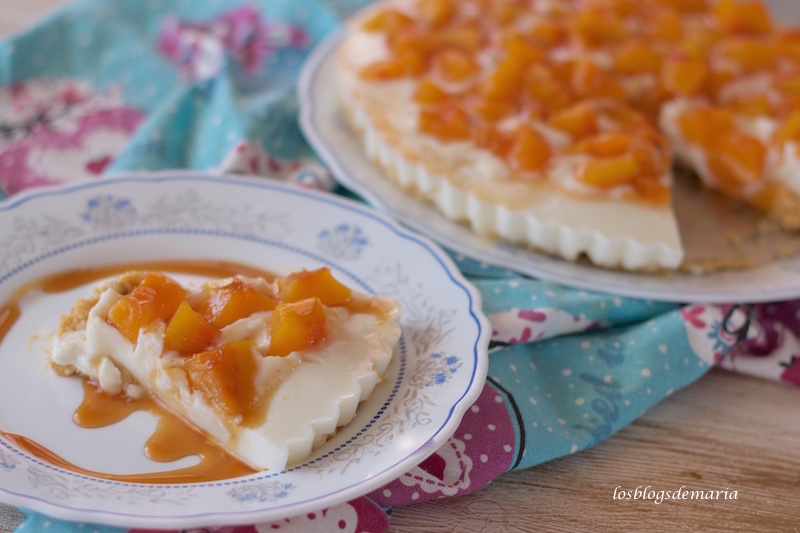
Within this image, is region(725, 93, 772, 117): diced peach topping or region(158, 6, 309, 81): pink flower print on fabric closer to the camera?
region(725, 93, 772, 117): diced peach topping

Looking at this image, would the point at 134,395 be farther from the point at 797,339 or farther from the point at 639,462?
the point at 797,339

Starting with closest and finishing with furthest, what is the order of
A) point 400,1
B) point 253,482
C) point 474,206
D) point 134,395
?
point 253,482 < point 134,395 < point 474,206 < point 400,1

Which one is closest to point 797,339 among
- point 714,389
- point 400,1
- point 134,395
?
point 714,389

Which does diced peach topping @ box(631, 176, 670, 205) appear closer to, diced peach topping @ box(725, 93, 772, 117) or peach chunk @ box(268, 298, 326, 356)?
diced peach topping @ box(725, 93, 772, 117)

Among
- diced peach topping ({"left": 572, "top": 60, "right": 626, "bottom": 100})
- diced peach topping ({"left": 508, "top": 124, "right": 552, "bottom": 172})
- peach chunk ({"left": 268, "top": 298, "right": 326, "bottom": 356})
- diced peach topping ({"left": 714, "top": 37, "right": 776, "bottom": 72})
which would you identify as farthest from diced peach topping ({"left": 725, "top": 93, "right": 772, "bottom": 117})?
peach chunk ({"left": 268, "top": 298, "right": 326, "bottom": 356})

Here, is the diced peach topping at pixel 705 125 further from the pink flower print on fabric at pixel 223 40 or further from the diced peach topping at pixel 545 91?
the pink flower print on fabric at pixel 223 40

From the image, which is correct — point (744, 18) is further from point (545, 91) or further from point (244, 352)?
point (244, 352)
